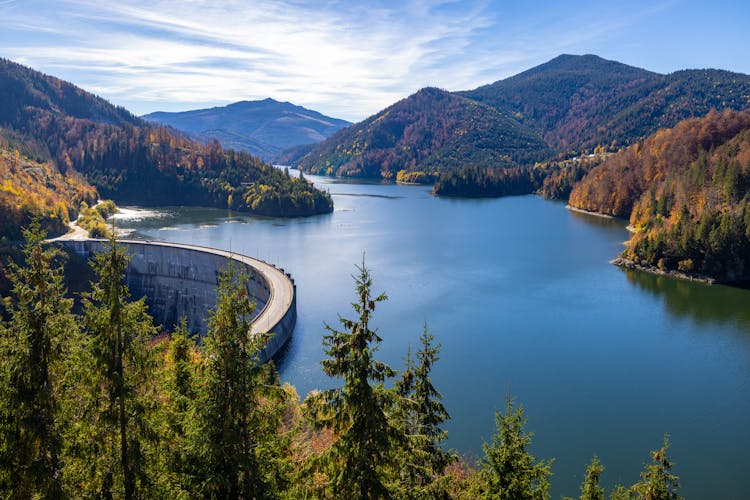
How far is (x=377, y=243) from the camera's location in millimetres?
78125

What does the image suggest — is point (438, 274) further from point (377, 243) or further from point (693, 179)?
point (693, 179)

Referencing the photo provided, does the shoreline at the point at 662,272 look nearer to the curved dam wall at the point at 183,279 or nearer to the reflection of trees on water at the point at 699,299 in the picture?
the reflection of trees on water at the point at 699,299

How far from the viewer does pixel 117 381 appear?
10328 millimetres

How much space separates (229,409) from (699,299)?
53.8m

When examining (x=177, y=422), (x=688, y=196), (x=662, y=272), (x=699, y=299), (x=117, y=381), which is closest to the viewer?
(x=117, y=381)

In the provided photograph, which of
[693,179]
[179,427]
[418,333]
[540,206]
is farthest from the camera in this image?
[540,206]

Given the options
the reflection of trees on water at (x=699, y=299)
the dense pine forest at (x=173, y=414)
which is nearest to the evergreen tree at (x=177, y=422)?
the dense pine forest at (x=173, y=414)

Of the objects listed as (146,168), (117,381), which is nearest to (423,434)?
(117,381)

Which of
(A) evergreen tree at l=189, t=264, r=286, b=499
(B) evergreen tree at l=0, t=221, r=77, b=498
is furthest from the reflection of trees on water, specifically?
(B) evergreen tree at l=0, t=221, r=77, b=498

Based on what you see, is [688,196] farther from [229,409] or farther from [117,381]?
[117,381]

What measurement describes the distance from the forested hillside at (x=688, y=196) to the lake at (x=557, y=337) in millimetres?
4015

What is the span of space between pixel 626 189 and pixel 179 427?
10324 centimetres

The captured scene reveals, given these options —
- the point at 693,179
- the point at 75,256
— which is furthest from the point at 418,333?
the point at 693,179

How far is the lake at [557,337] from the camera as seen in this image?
2717 centimetres
